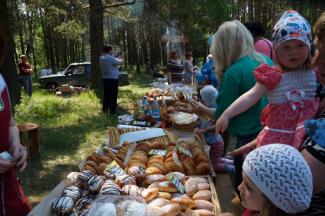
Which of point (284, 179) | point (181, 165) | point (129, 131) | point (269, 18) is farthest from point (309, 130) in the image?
point (269, 18)

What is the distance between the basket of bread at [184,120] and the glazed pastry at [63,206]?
2.08 m

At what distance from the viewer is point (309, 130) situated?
140 centimetres

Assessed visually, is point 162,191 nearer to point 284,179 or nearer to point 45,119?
point 284,179

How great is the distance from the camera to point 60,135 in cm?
730

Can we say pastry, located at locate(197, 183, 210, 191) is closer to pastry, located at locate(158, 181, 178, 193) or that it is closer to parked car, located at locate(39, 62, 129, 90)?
pastry, located at locate(158, 181, 178, 193)

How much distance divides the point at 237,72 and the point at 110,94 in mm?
6788

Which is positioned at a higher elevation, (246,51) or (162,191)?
(246,51)

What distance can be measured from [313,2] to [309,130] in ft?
33.4

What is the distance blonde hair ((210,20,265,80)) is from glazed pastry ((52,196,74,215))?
62.4 inches

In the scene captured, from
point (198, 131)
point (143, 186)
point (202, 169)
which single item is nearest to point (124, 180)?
point (143, 186)

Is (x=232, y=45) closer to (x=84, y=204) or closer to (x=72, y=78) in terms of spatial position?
(x=84, y=204)

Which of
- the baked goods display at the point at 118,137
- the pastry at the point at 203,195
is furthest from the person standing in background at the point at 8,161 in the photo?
the baked goods display at the point at 118,137

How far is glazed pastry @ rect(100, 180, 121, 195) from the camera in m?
2.54

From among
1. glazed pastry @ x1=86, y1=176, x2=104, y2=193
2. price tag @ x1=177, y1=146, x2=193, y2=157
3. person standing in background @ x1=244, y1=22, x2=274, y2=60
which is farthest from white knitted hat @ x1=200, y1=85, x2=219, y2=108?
glazed pastry @ x1=86, y1=176, x2=104, y2=193
